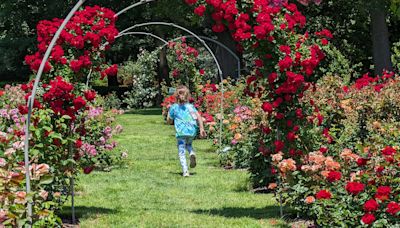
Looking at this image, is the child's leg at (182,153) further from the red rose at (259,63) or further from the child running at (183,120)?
the red rose at (259,63)

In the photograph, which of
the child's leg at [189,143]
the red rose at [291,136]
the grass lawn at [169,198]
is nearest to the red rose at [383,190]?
the grass lawn at [169,198]

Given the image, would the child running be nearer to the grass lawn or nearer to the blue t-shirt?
the blue t-shirt

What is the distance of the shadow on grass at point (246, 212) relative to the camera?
831cm

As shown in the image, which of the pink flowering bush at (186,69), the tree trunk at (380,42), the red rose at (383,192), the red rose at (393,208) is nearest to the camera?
the red rose at (393,208)

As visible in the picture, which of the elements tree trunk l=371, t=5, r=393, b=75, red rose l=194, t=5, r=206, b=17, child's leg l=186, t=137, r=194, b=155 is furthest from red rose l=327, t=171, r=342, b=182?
tree trunk l=371, t=5, r=393, b=75

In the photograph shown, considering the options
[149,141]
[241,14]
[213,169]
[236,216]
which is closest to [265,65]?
[241,14]

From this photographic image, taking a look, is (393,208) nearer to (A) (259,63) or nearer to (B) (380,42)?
(A) (259,63)

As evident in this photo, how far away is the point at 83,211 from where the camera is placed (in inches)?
343

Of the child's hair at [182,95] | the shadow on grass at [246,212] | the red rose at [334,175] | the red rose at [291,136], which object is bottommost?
the shadow on grass at [246,212]

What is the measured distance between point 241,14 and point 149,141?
11.7 metres

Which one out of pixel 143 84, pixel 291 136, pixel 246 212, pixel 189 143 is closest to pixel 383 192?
pixel 291 136

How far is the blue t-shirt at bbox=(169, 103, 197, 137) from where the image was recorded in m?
12.3

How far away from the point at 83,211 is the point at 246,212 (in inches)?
A: 74.5

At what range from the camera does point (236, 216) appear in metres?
8.34
